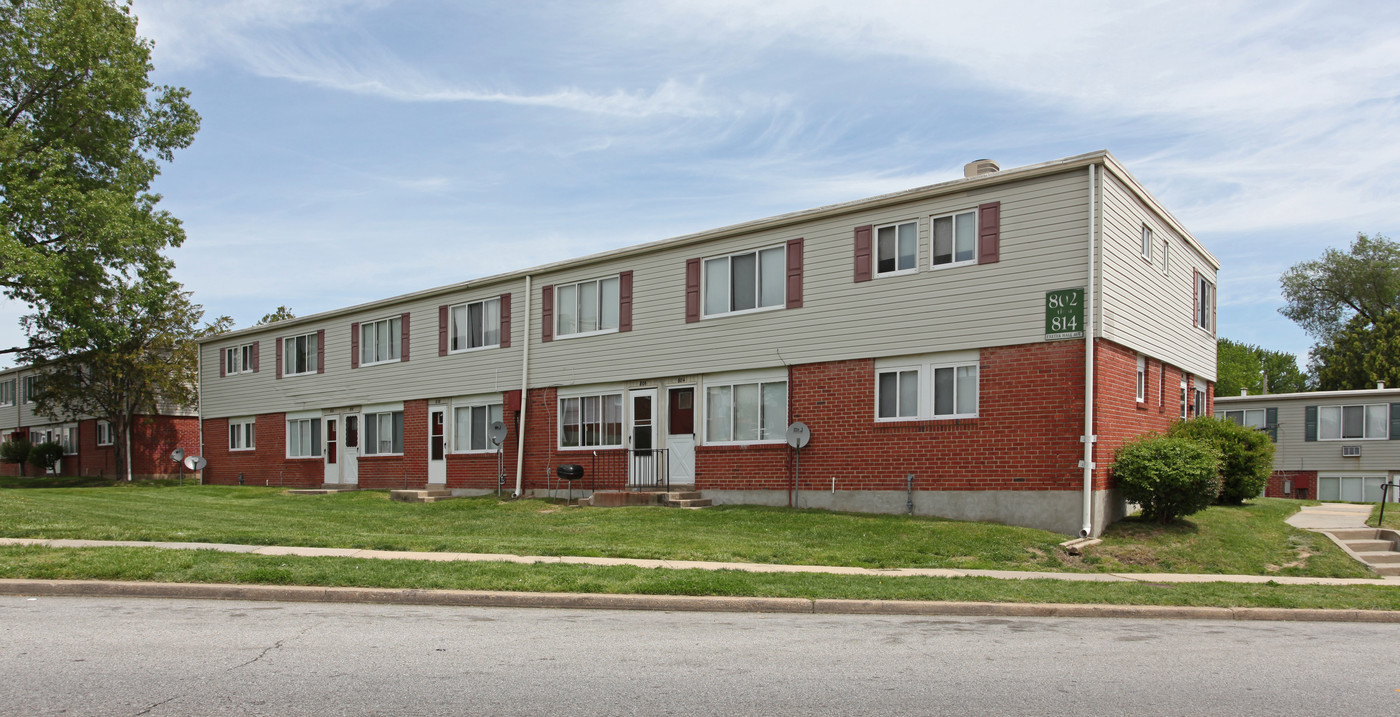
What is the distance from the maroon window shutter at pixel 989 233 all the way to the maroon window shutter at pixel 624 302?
8484mm

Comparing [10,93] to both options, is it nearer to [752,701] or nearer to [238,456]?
[238,456]

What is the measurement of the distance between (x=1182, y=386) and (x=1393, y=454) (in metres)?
15.9

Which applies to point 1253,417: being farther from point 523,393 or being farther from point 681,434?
point 523,393

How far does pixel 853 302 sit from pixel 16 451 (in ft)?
158

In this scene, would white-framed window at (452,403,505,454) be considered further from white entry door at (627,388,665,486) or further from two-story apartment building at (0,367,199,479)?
two-story apartment building at (0,367,199,479)

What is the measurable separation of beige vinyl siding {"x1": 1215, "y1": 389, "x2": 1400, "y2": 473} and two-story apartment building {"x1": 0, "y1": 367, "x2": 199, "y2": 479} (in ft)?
133

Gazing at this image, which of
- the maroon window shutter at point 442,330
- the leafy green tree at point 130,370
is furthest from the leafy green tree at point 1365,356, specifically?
the leafy green tree at point 130,370

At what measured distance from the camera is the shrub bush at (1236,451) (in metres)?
19.0

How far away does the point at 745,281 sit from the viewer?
20.9 m

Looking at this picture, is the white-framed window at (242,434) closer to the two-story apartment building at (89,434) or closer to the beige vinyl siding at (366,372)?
the beige vinyl siding at (366,372)

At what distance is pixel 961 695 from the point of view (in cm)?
641

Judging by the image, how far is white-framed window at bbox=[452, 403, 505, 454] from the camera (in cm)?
2597

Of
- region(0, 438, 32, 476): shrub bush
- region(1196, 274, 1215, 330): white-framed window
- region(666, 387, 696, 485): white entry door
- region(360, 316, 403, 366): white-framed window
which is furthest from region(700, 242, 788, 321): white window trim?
region(0, 438, 32, 476): shrub bush

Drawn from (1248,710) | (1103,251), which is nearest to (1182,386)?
(1103,251)
